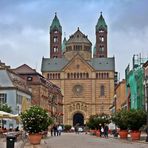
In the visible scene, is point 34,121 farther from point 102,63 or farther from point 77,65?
point 102,63

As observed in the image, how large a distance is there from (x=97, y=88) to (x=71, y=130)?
4013cm

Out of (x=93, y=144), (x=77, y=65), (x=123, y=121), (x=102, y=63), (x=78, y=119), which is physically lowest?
(x=93, y=144)

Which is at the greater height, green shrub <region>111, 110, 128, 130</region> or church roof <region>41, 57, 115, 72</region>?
church roof <region>41, 57, 115, 72</region>

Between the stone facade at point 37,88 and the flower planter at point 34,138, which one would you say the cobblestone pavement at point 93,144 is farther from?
the stone facade at point 37,88

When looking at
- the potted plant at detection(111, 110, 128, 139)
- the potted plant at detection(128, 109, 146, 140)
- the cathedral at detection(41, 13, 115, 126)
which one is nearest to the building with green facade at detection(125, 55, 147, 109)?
the potted plant at detection(111, 110, 128, 139)

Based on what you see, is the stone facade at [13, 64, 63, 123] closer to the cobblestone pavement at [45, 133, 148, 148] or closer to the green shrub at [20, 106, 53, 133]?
the cobblestone pavement at [45, 133, 148, 148]

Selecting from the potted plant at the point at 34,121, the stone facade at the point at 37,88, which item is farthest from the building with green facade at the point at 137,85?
the potted plant at the point at 34,121

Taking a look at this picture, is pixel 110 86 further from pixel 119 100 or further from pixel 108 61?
pixel 119 100

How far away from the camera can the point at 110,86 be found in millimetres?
186000

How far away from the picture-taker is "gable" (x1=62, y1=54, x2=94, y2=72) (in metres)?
191

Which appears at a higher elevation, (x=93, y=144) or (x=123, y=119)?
(x=123, y=119)

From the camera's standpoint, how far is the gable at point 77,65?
626 ft

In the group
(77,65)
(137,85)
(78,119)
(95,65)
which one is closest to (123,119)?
(137,85)

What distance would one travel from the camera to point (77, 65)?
193m
